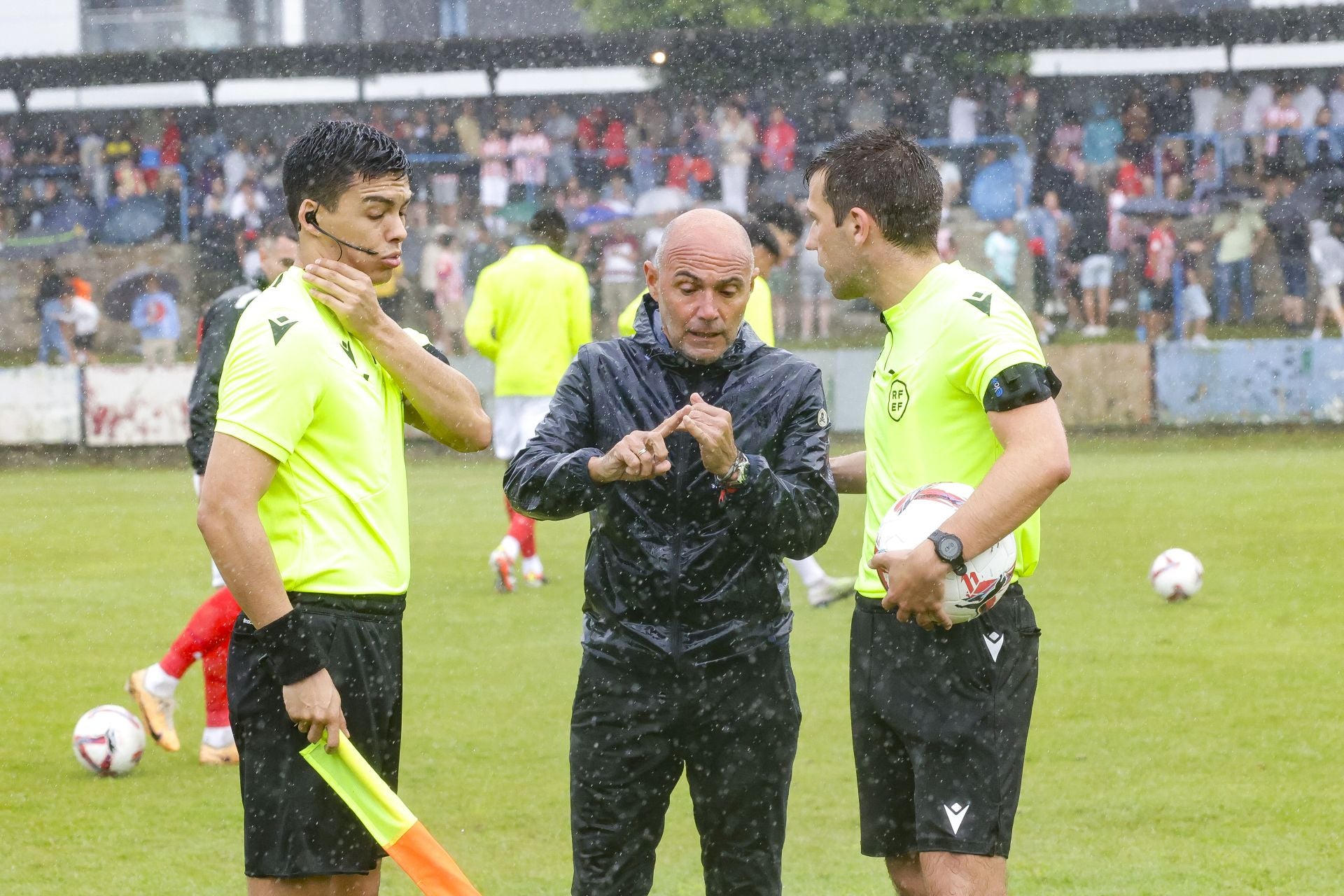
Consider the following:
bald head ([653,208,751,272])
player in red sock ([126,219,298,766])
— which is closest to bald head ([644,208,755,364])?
bald head ([653,208,751,272])

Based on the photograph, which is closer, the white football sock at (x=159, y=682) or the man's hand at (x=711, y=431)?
the man's hand at (x=711, y=431)

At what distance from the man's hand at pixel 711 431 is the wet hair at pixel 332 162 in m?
0.88

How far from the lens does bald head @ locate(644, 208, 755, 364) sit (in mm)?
3408

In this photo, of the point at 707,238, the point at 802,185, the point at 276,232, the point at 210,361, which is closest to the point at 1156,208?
the point at 802,185

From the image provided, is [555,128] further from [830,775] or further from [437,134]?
[830,775]

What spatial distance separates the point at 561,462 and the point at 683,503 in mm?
310

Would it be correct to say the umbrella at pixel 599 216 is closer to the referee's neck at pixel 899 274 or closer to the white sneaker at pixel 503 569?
the white sneaker at pixel 503 569

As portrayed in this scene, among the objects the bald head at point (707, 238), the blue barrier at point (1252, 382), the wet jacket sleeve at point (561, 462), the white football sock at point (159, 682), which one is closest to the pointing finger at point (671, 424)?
the wet jacket sleeve at point (561, 462)

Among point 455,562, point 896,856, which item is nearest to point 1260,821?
point 896,856

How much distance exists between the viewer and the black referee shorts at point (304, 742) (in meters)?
3.14

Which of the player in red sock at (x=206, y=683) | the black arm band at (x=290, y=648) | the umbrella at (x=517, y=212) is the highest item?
the umbrella at (x=517, y=212)

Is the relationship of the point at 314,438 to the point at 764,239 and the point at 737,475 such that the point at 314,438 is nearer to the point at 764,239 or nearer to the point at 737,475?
the point at 737,475

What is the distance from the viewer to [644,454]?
10.4ft

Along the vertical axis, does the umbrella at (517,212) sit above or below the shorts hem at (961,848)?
above
